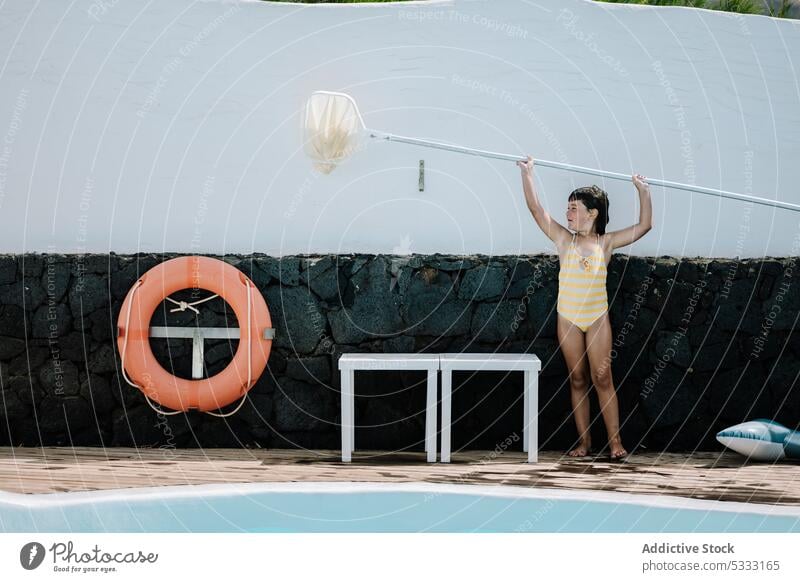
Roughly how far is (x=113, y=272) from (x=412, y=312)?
1.36 metres

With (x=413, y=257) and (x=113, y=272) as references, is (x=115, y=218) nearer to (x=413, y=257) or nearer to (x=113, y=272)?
(x=113, y=272)

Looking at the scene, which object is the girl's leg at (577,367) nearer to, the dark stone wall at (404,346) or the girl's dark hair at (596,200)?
the dark stone wall at (404,346)

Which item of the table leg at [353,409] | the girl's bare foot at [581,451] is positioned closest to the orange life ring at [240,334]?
the table leg at [353,409]

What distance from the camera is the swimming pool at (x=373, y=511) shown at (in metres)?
3.79

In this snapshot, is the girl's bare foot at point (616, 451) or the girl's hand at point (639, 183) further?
the girl's bare foot at point (616, 451)

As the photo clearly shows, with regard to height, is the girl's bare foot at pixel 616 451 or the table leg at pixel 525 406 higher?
the table leg at pixel 525 406

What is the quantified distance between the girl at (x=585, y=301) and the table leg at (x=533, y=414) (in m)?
0.22

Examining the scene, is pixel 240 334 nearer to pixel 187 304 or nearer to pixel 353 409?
pixel 187 304

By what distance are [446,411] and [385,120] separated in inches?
54.4

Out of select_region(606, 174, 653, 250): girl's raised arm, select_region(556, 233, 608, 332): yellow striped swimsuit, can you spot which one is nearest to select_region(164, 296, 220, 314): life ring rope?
select_region(556, 233, 608, 332): yellow striped swimsuit

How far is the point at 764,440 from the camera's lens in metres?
4.88

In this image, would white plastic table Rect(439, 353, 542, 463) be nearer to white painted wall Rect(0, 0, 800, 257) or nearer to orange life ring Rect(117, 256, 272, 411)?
white painted wall Rect(0, 0, 800, 257)

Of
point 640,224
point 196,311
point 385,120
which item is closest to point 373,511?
point 196,311
